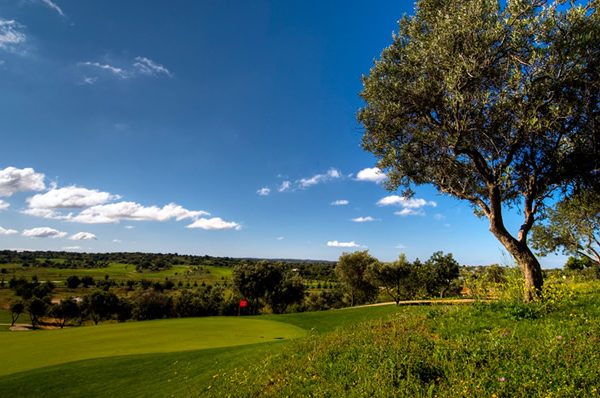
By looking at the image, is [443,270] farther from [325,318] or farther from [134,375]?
[134,375]

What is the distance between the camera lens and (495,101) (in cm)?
1220

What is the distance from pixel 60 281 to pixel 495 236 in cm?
17403

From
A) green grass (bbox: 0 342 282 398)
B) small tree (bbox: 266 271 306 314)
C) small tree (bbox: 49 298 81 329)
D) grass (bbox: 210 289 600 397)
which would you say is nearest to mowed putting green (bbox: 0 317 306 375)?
green grass (bbox: 0 342 282 398)

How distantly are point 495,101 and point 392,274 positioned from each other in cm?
5402

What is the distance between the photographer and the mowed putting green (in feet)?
68.6

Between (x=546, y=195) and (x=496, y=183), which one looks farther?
(x=546, y=195)

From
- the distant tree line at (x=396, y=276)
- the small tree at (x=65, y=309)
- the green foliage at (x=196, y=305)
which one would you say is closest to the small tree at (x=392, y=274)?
the distant tree line at (x=396, y=276)

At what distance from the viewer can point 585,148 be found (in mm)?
11914

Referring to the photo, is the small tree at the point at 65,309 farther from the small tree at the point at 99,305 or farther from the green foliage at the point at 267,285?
the green foliage at the point at 267,285

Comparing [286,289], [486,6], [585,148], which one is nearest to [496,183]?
[585,148]

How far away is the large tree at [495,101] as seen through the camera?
11164 millimetres

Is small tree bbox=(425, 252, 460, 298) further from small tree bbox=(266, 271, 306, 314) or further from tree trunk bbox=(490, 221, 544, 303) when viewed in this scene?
tree trunk bbox=(490, 221, 544, 303)

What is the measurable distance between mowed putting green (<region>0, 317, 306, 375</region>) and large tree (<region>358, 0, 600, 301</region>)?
55.0 feet

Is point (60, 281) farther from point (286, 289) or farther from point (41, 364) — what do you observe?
point (41, 364)
